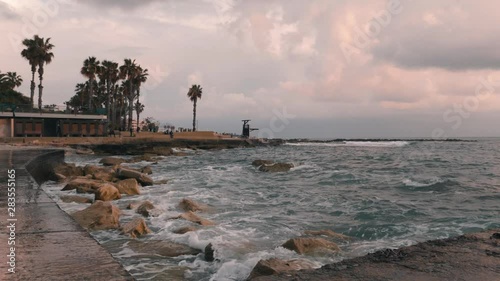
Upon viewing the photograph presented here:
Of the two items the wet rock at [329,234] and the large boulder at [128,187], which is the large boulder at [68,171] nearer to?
the large boulder at [128,187]

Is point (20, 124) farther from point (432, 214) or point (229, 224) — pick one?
point (432, 214)

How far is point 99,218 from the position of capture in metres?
9.66

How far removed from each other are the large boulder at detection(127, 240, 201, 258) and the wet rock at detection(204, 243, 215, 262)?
0.41 meters

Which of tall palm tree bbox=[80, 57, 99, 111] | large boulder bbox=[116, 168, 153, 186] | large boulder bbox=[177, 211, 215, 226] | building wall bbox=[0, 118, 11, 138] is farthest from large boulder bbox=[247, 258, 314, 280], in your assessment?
tall palm tree bbox=[80, 57, 99, 111]

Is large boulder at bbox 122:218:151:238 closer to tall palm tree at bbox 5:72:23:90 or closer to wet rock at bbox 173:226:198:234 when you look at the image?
wet rock at bbox 173:226:198:234

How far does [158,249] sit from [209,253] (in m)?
1.22

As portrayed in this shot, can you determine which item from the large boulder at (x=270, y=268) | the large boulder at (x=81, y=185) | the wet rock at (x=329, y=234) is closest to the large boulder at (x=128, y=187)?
the large boulder at (x=81, y=185)

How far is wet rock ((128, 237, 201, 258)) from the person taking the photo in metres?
8.03

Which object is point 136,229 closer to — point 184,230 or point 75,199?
point 184,230

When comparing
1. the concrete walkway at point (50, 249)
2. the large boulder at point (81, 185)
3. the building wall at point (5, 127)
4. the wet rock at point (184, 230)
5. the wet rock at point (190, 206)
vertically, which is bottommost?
the wet rock at point (190, 206)

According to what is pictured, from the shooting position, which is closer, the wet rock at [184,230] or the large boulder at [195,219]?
the wet rock at [184,230]

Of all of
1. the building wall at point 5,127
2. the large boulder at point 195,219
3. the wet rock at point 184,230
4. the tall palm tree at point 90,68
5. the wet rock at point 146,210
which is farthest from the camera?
the tall palm tree at point 90,68

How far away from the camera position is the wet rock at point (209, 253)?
307 inches

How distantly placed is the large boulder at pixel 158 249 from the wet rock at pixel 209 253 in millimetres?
415
